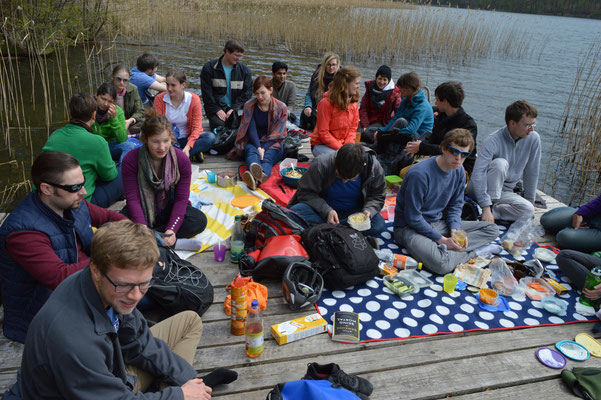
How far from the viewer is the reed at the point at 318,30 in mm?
16078

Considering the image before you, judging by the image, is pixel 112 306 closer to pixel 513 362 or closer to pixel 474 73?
pixel 513 362

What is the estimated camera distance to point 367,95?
7.35 m

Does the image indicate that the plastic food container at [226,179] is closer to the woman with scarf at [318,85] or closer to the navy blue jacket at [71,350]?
the woman with scarf at [318,85]

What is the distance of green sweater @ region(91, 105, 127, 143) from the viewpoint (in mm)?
5469

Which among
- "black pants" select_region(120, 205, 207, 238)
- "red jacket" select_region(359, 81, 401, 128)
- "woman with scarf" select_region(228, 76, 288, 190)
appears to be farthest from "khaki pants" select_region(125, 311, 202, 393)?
"red jacket" select_region(359, 81, 401, 128)

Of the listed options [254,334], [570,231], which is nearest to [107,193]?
[254,334]

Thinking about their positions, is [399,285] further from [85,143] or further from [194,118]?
[194,118]

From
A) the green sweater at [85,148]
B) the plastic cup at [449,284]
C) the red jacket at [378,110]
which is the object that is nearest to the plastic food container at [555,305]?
the plastic cup at [449,284]

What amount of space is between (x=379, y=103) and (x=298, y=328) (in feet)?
16.8

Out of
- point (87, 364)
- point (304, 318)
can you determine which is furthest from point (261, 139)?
point (87, 364)

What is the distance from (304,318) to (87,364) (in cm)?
187

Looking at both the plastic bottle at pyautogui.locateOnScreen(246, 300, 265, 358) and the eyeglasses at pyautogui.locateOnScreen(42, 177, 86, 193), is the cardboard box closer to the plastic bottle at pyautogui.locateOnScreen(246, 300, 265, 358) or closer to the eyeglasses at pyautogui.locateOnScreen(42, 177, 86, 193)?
the plastic bottle at pyautogui.locateOnScreen(246, 300, 265, 358)

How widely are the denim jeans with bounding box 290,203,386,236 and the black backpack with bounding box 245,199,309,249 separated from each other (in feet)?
0.80

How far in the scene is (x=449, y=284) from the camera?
12.5 feet
